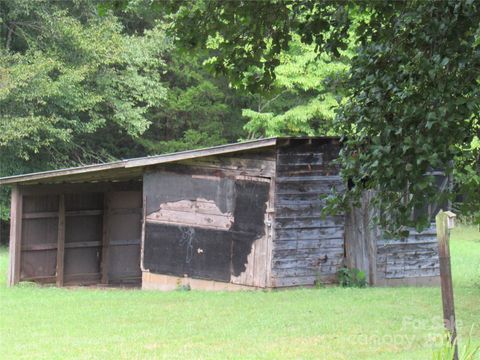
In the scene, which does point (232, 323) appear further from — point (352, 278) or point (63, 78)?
point (63, 78)

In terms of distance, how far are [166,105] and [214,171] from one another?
16.9 meters

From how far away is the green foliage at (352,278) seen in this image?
14695mm

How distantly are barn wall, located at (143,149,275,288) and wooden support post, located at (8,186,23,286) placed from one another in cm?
281

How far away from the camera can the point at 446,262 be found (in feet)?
20.4

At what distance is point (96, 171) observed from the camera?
15.3m

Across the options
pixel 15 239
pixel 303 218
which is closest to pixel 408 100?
Answer: pixel 303 218

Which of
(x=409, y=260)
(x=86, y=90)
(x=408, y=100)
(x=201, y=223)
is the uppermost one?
(x=86, y=90)

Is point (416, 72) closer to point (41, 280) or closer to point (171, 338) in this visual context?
point (171, 338)

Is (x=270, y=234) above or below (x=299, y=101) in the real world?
below

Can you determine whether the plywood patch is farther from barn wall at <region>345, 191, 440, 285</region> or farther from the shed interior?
the shed interior

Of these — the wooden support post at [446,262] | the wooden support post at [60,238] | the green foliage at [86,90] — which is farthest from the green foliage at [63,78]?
the wooden support post at [446,262]

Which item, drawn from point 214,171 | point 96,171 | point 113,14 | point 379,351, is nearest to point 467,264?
point 214,171

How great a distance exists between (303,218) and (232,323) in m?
4.23

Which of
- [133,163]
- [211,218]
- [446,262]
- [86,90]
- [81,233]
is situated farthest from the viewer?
[86,90]
